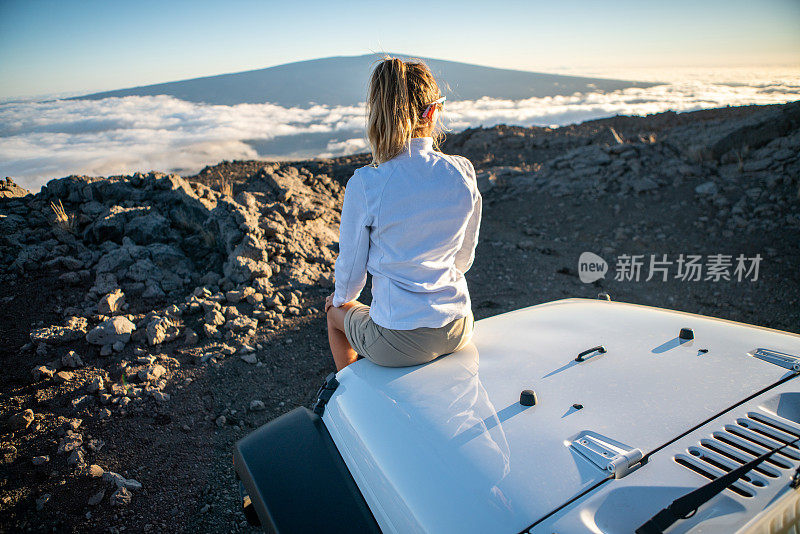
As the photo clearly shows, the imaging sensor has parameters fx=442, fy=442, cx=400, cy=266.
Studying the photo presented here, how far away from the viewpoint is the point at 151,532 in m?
2.39

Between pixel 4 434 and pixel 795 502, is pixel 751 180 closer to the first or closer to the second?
pixel 795 502

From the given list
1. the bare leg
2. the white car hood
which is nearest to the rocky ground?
the bare leg

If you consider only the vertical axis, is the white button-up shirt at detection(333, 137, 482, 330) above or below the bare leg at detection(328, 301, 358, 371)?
above

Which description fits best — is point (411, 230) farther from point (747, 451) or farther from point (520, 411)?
point (747, 451)

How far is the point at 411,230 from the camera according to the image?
1.87 m

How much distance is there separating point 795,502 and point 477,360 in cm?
101

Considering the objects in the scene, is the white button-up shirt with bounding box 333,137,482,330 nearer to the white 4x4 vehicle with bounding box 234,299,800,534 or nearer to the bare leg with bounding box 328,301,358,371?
the white 4x4 vehicle with bounding box 234,299,800,534

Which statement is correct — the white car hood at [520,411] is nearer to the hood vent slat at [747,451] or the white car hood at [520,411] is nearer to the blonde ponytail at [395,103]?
the hood vent slat at [747,451]

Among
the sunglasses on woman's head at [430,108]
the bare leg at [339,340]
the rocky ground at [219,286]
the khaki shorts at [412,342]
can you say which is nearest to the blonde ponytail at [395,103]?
the sunglasses on woman's head at [430,108]

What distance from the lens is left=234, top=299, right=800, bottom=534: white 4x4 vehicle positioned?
3.52 ft

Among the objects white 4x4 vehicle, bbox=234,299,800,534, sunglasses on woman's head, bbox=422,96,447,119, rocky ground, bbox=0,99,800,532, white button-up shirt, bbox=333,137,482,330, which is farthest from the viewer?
rocky ground, bbox=0,99,800,532

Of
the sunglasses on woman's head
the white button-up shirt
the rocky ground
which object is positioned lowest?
the rocky ground

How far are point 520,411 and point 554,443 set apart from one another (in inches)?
6.5

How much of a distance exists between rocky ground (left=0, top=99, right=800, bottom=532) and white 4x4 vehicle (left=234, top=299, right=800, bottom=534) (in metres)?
1.49
